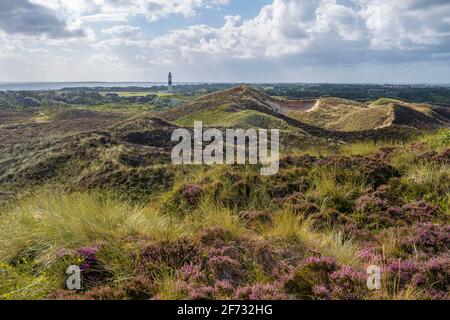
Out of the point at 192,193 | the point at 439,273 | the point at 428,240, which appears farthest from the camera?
the point at 192,193

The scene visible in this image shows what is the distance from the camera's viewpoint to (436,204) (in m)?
8.03

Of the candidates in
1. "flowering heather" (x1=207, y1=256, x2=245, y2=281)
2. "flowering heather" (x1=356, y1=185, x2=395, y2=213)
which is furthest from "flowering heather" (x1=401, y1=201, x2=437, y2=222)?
"flowering heather" (x1=207, y1=256, x2=245, y2=281)

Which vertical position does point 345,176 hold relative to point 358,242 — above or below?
above

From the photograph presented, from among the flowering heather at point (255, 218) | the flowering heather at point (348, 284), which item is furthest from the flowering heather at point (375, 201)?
the flowering heather at point (348, 284)

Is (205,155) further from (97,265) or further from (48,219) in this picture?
(97,265)

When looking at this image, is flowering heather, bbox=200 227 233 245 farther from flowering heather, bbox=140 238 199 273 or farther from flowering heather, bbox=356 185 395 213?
flowering heather, bbox=356 185 395 213

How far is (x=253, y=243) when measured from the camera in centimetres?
573

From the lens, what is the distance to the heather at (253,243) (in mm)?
4484

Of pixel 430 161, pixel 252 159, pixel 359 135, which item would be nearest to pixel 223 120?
pixel 359 135

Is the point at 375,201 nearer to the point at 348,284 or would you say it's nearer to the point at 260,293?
the point at 348,284

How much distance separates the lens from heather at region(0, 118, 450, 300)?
14.7ft

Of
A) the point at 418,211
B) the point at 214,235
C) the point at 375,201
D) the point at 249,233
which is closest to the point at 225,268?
the point at 214,235

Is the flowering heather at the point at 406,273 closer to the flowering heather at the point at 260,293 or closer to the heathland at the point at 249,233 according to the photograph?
the heathland at the point at 249,233

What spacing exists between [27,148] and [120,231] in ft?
63.6
